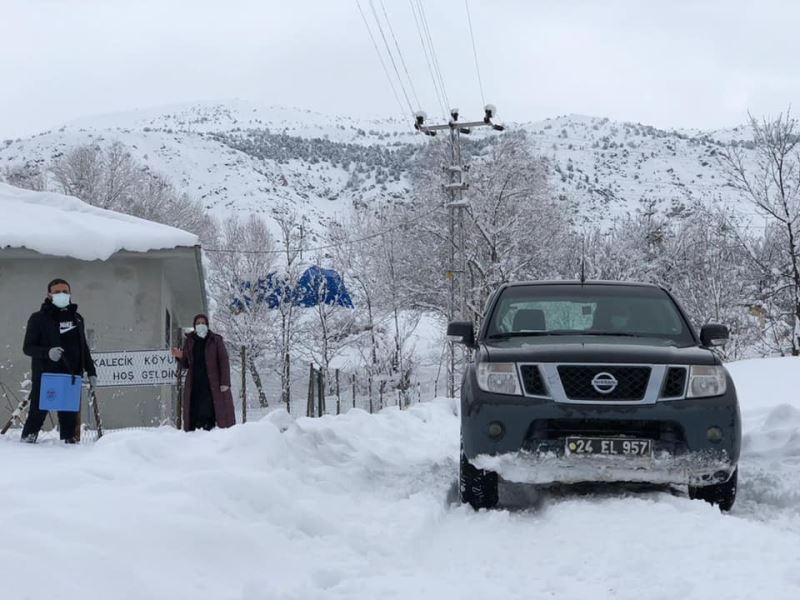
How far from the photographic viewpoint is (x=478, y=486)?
5.54 meters

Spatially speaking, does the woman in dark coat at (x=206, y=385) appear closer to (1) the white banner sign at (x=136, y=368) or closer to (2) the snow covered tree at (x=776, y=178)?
(1) the white banner sign at (x=136, y=368)

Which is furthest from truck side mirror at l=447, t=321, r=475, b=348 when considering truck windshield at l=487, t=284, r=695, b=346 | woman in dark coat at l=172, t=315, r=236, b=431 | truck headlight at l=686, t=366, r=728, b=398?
woman in dark coat at l=172, t=315, r=236, b=431

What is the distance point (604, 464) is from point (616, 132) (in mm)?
182960

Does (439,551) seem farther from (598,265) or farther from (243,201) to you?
(243,201)

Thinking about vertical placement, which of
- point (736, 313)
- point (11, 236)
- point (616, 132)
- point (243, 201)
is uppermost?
point (616, 132)

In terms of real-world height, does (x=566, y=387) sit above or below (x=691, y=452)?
above

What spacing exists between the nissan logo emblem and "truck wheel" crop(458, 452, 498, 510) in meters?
0.89

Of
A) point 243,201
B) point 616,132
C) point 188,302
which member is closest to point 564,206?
point 188,302

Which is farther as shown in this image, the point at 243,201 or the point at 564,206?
the point at 243,201

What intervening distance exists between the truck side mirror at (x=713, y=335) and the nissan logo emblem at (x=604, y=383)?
132 centimetres

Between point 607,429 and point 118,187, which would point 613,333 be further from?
point 118,187

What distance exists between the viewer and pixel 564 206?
123 feet

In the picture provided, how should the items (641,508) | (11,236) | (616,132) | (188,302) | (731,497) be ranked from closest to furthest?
1. (641,508)
2. (731,497)
3. (11,236)
4. (188,302)
5. (616,132)

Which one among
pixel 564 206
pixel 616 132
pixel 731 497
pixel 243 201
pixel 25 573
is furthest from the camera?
pixel 616 132
